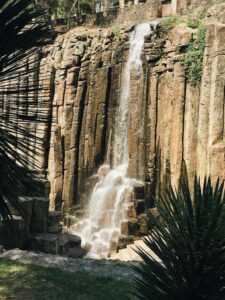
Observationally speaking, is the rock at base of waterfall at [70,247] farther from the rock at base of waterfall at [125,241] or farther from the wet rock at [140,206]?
the wet rock at [140,206]

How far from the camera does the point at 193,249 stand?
15.9 ft

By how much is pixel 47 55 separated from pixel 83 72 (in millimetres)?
5360

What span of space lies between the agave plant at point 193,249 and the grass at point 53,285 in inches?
149

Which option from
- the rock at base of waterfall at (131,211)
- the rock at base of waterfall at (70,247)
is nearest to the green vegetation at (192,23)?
the rock at base of waterfall at (131,211)

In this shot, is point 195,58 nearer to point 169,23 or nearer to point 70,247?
point 169,23

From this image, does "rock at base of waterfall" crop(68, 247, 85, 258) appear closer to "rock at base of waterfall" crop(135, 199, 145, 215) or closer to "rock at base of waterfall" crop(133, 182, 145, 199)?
"rock at base of waterfall" crop(135, 199, 145, 215)

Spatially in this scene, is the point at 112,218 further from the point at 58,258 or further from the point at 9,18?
the point at 9,18

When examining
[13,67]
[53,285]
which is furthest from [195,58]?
[13,67]

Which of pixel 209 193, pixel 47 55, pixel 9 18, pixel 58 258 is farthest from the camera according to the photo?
pixel 47 55

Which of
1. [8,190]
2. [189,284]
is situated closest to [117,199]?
[8,190]

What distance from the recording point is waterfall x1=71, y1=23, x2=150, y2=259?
21.4 m

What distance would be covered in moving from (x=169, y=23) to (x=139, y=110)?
4.85 m

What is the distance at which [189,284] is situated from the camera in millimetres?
4902

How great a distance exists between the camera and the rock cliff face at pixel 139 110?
18.7 meters
